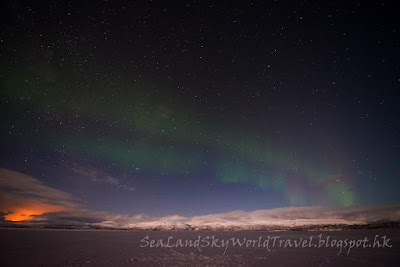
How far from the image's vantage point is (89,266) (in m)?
17.5

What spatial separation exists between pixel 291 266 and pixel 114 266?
16504 millimetres

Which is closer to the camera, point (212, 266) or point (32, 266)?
point (32, 266)

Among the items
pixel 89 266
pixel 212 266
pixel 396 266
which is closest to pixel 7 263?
pixel 89 266

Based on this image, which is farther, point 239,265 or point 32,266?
point 239,265

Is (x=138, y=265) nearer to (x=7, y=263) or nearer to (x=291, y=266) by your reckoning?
(x=7, y=263)

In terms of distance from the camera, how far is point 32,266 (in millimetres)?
16578

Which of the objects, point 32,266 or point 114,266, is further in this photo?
point 114,266

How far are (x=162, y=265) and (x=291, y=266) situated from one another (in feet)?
39.9

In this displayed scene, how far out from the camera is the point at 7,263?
682 inches

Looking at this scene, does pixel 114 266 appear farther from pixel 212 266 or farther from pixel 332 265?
pixel 332 265

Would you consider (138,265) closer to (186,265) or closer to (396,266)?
(186,265)

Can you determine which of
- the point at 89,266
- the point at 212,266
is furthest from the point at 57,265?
the point at 212,266

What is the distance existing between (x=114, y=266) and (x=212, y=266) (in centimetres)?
920

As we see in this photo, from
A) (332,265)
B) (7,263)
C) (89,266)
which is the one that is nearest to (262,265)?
(332,265)
